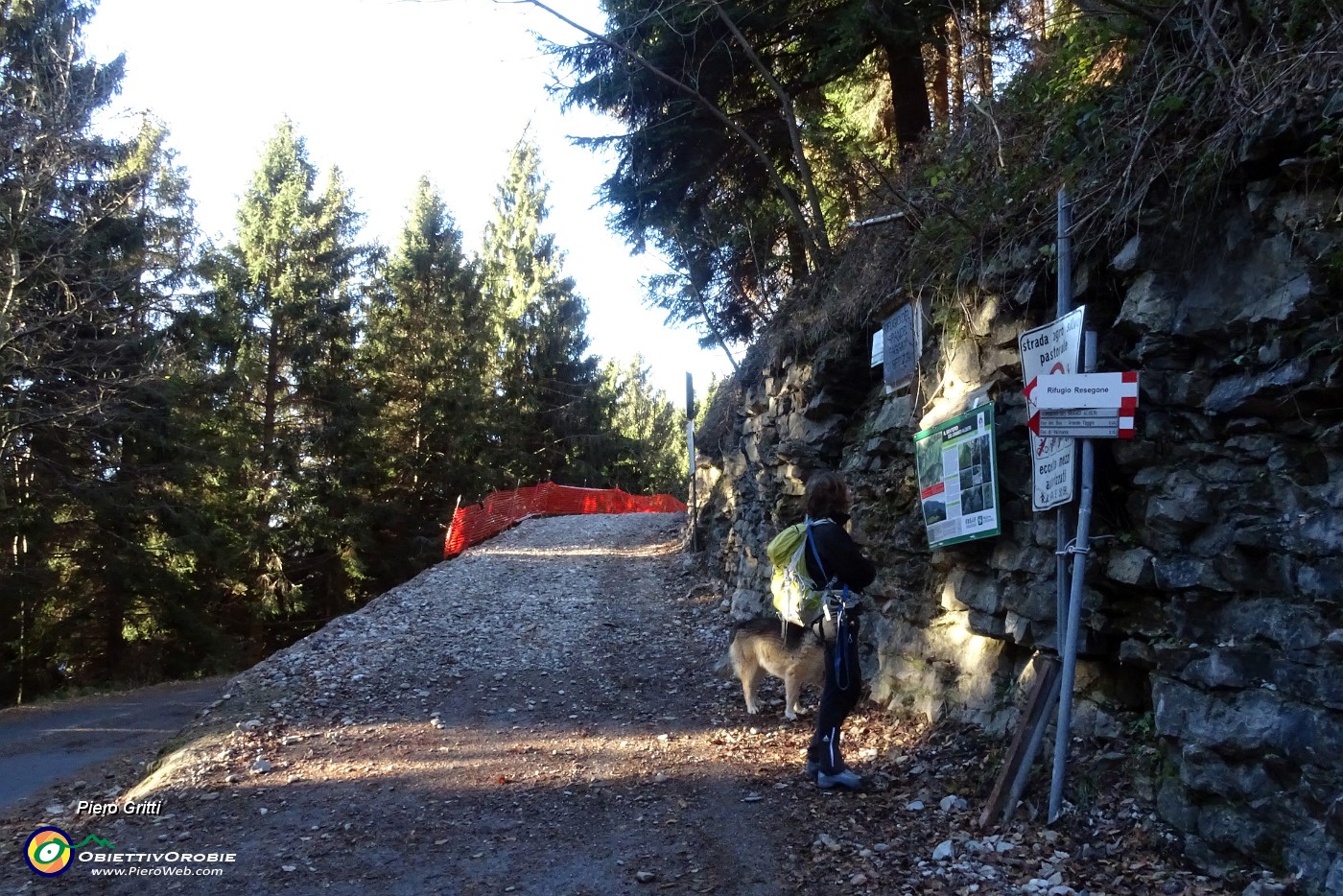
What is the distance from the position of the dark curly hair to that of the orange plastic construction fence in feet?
62.2

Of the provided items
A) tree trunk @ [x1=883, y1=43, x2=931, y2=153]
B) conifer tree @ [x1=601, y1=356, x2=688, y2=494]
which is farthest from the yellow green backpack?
conifer tree @ [x1=601, y1=356, x2=688, y2=494]

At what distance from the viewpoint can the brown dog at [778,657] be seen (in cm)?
676

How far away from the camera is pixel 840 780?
538cm

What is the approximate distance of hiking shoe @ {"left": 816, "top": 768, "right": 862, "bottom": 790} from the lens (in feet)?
17.6

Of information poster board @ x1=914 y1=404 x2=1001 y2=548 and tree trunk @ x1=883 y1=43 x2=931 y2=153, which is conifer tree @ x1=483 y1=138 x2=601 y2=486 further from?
information poster board @ x1=914 y1=404 x2=1001 y2=548

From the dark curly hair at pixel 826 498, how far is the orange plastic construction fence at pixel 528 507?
18952 millimetres

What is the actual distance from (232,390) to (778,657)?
73.5ft

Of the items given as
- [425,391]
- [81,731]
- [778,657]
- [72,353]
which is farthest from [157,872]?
[425,391]

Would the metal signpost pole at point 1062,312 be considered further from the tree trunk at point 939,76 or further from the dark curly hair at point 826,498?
the tree trunk at point 939,76

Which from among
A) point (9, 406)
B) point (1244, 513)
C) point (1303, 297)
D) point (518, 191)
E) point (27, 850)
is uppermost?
point (518, 191)

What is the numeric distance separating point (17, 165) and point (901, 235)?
13.0 m

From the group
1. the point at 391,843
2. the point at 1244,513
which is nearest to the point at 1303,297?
the point at 1244,513

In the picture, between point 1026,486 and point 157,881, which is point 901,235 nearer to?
point 1026,486

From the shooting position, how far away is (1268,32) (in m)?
4.32
